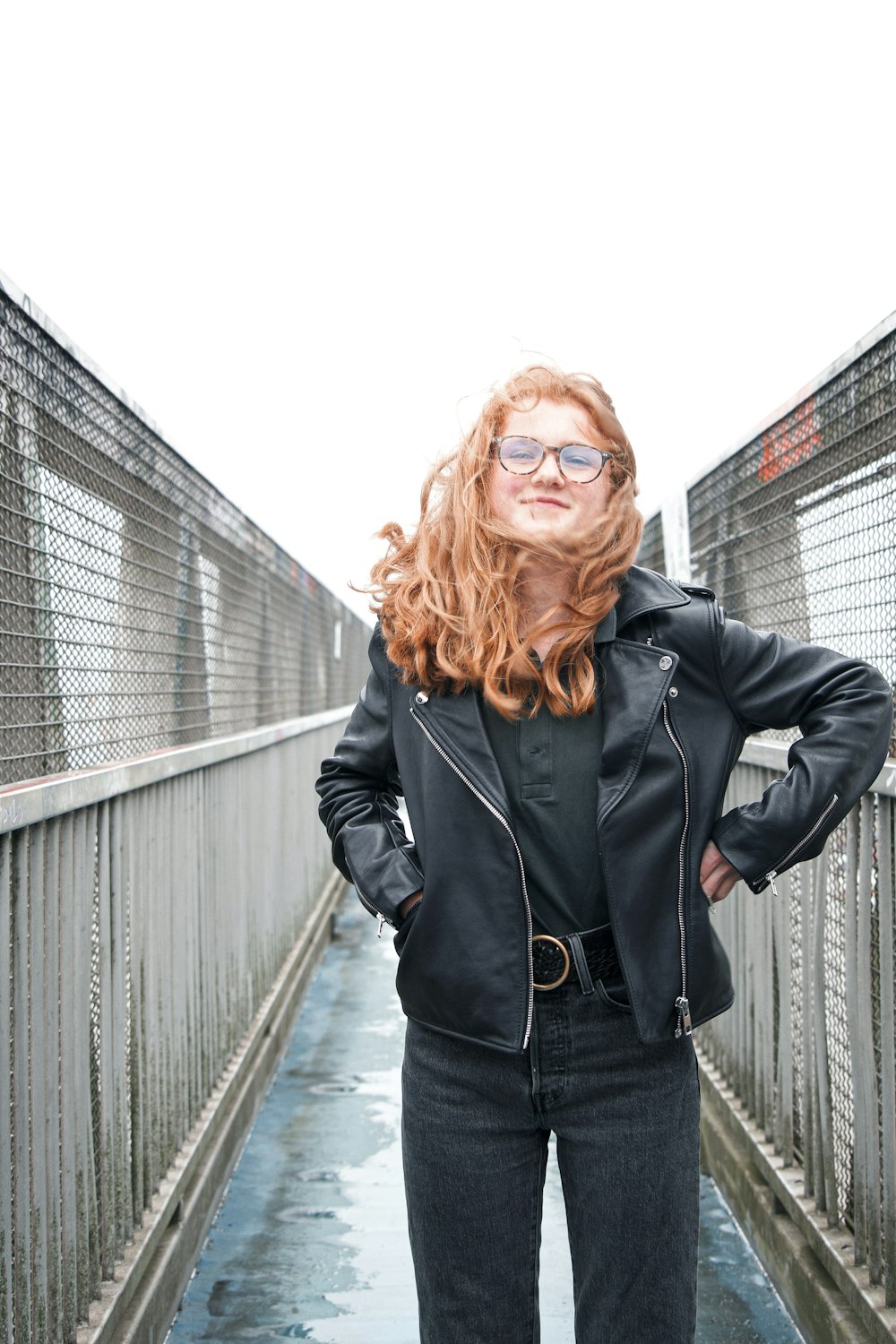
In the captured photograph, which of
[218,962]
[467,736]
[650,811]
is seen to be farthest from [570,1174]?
[218,962]

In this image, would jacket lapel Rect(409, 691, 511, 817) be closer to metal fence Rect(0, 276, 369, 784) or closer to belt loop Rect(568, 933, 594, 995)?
belt loop Rect(568, 933, 594, 995)

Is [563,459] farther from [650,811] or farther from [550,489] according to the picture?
[650,811]

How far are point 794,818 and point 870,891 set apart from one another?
2.28ft

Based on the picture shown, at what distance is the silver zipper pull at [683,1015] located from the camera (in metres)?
1.95

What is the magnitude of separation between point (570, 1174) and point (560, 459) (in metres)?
1.10

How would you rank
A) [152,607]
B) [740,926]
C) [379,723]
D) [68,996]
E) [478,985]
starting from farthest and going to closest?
[740,926] < [152,607] < [68,996] < [379,723] < [478,985]

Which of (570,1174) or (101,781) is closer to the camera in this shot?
(570,1174)

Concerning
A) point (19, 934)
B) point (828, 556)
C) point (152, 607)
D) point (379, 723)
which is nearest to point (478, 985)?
point (379, 723)

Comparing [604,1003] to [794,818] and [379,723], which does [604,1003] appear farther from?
[379,723]

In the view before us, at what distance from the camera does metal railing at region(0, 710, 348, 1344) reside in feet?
7.23

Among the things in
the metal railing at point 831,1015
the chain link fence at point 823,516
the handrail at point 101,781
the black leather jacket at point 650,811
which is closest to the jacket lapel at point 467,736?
the black leather jacket at point 650,811

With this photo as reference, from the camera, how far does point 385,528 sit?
90.4 inches

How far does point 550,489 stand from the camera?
2123 millimetres

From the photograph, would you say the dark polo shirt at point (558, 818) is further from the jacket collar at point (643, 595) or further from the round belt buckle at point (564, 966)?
the jacket collar at point (643, 595)
